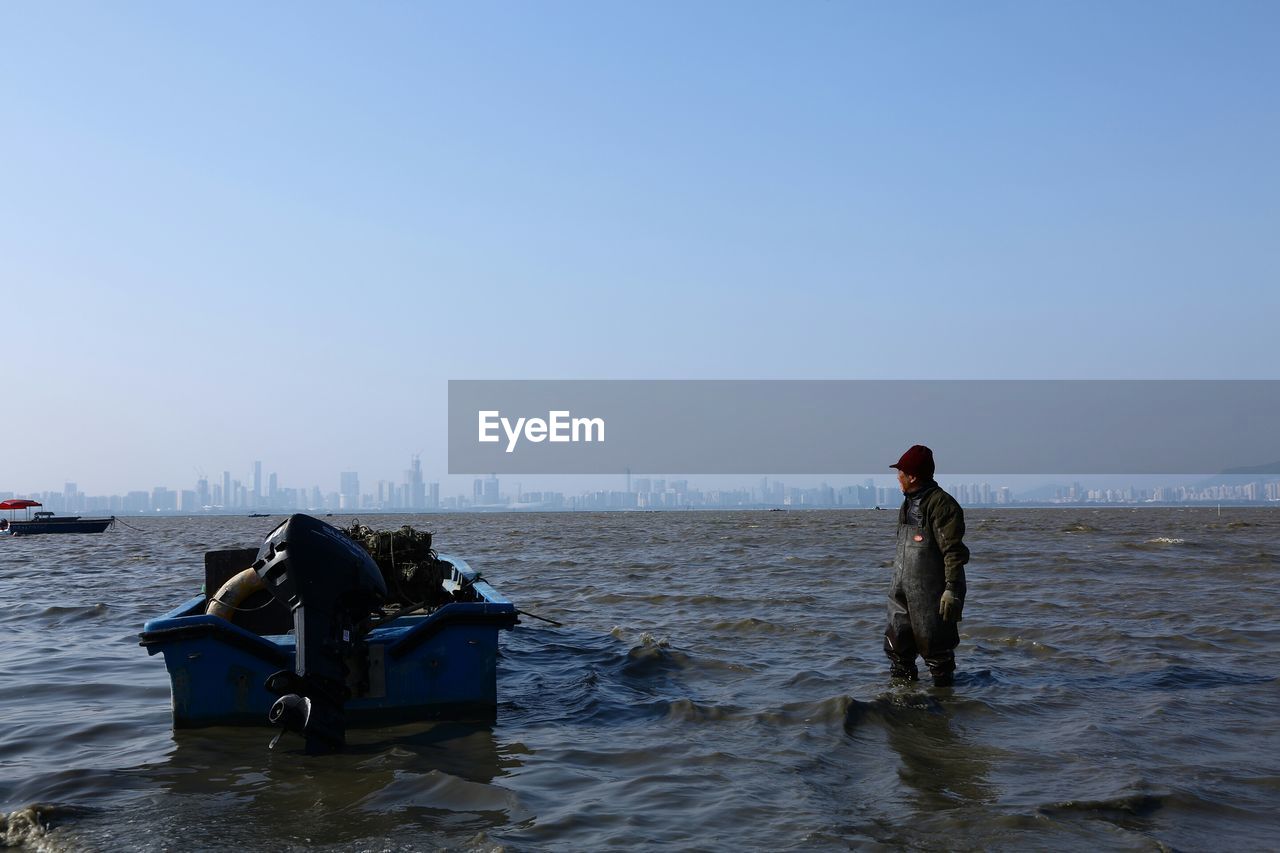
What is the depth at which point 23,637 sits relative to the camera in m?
13.0

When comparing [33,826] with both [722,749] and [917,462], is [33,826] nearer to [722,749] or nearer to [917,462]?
[722,749]

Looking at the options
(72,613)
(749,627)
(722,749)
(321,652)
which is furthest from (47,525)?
(722,749)

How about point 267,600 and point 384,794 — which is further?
point 267,600

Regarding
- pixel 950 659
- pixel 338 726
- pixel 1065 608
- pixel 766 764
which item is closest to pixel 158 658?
pixel 338 726

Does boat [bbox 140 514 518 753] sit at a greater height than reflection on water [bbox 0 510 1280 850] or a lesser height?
greater

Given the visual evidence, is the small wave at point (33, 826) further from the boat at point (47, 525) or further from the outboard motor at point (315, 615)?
the boat at point (47, 525)

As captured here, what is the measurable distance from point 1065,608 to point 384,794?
40.2ft

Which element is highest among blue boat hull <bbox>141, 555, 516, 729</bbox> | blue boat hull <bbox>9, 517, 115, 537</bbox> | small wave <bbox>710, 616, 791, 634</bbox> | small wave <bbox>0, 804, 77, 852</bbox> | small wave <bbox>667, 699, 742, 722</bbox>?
Answer: blue boat hull <bbox>141, 555, 516, 729</bbox>

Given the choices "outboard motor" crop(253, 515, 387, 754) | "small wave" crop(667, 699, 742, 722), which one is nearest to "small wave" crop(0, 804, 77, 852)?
"outboard motor" crop(253, 515, 387, 754)

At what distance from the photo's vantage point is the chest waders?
827 centimetres

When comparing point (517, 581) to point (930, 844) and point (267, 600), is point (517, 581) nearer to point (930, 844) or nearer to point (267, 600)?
point (267, 600)

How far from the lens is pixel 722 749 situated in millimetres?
6906

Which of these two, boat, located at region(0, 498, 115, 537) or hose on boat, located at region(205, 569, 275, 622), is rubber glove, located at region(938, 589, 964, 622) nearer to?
hose on boat, located at region(205, 569, 275, 622)

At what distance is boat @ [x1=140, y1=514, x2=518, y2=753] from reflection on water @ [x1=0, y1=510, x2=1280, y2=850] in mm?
260
